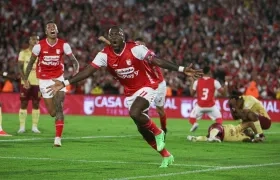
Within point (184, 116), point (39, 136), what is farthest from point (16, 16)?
point (39, 136)

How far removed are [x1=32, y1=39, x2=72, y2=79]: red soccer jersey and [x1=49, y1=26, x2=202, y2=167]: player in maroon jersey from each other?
5.21m

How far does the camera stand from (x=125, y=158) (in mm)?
15305

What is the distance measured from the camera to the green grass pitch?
41.2 feet

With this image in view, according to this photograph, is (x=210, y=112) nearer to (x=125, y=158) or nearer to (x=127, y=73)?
(x=125, y=158)

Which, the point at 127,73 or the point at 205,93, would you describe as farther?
the point at 205,93

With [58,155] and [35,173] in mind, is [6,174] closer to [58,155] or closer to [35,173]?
[35,173]

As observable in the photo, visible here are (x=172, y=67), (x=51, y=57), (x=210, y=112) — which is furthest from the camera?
(x=210, y=112)

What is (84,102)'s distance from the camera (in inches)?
1427

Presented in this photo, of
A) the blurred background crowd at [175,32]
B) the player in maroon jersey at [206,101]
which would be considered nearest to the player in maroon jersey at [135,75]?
the player in maroon jersey at [206,101]

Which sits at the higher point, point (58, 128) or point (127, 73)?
point (127, 73)

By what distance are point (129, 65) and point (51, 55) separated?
564 centimetres

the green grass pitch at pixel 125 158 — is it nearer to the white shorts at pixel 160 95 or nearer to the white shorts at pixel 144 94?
the white shorts at pixel 160 95

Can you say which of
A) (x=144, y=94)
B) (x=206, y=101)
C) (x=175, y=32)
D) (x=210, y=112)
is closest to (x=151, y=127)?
(x=144, y=94)

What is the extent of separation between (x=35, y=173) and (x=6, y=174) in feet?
1.51
